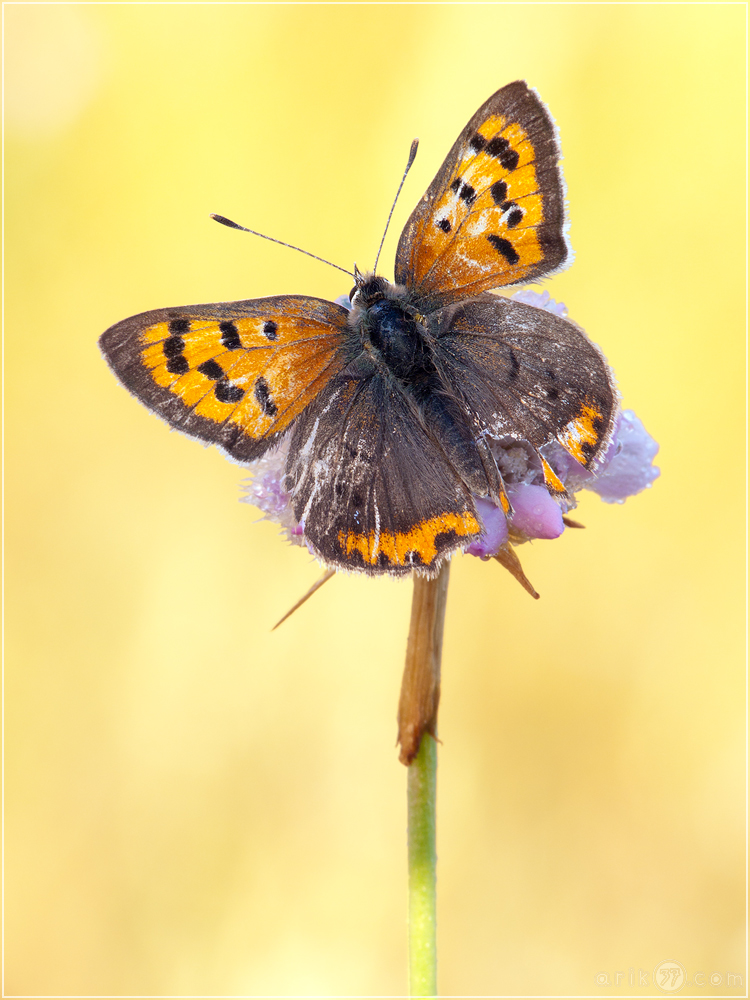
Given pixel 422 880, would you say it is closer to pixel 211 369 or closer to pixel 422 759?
pixel 422 759

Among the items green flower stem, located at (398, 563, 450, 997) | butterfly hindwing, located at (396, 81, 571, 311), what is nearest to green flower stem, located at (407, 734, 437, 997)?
green flower stem, located at (398, 563, 450, 997)

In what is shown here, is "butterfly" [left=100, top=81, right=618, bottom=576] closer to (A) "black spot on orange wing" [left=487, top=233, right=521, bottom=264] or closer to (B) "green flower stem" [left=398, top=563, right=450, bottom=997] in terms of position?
(A) "black spot on orange wing" [left=487, top=233, right=521, bottom=264]

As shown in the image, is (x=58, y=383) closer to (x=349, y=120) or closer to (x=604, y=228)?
(x=349, y=120)

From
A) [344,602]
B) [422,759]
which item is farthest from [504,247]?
[344,602]

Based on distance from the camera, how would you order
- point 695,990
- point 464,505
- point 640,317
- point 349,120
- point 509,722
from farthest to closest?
point 349,120 < point 640,317 < point 509,722 < point 695,990 < point 464,505

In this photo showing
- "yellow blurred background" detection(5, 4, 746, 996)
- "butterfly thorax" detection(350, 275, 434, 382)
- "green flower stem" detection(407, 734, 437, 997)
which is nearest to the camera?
"green flower stem" detection(407, 734, 437, 997)

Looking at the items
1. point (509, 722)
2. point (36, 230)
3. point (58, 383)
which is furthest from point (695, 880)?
point (36, 230)

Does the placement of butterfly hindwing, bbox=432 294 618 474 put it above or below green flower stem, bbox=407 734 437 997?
above
